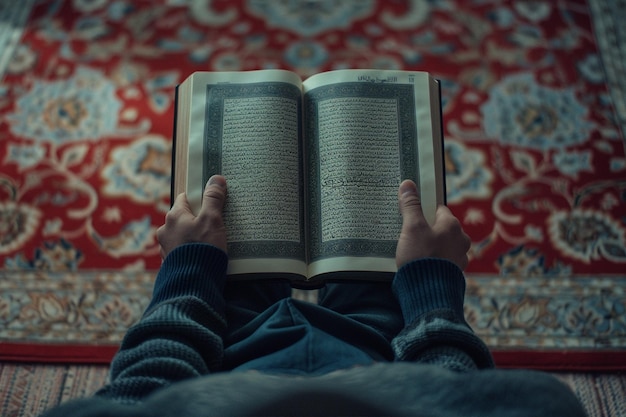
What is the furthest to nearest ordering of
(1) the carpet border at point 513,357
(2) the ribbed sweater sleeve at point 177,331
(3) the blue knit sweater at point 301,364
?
(1) the carpet border at point 513,357
(2) the ribbed sweater sleeve at point 177,331
(3) the blue knit sweater at point 301,364

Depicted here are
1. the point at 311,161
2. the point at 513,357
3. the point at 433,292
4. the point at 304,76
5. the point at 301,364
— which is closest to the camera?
the point at 301,364

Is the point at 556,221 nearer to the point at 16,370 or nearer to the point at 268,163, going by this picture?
the point at 268,163

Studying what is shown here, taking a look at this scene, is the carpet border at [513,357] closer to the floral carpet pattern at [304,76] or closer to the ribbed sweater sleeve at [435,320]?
the floral carpet pattern at [304,76]

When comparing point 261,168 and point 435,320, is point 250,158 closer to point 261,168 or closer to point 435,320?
point 261,168

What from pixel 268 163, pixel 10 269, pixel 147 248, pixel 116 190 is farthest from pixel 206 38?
pixel 268 163

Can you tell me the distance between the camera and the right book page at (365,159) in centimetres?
80

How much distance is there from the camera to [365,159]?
0.83 meters

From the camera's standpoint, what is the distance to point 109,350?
1104 millimetres

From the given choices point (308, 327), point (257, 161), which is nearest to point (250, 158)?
point (257, 161)

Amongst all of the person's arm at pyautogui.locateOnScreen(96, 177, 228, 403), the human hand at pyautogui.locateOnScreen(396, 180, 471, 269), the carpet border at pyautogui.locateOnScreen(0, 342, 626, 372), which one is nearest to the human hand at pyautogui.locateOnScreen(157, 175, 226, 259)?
the person's arm at pyautogui.locateOnScreen(96, 177, 228, 403)

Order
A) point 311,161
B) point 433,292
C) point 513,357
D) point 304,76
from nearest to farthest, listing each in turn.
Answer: point 433,292
point 311,161
point 513,357
point 304,76

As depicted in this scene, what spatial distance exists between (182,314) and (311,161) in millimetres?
265

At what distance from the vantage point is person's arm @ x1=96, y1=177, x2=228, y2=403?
0.61 m

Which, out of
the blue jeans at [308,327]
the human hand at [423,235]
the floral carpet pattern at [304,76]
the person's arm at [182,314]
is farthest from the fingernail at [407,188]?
the floral carpet pattern at [304,76]
